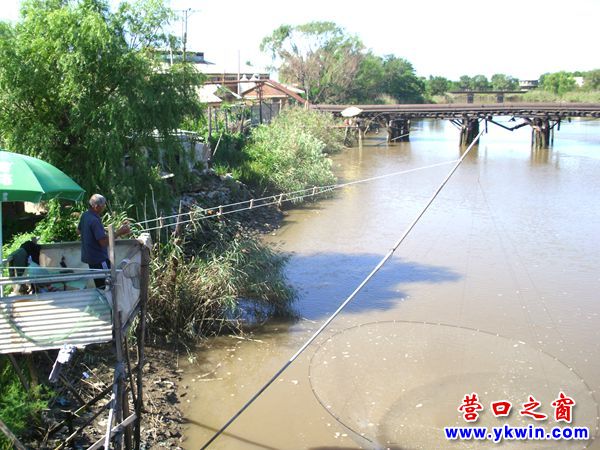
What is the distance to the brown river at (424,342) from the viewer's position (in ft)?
23.4

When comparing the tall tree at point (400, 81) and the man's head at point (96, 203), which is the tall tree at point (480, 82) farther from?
the man's head at point (96, 203)

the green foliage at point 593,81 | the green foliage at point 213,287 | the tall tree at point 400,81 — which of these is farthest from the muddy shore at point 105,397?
the green foliage at point 593,81

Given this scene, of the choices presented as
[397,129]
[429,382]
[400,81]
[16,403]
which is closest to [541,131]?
[397,129]

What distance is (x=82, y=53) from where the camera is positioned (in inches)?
365

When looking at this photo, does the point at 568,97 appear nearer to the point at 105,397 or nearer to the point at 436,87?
the point at 436,87

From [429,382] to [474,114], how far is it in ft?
94.0

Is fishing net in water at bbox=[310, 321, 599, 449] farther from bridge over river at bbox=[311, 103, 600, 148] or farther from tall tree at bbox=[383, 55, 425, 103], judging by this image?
tall tree at bbox=[383, 55, 425, 103]

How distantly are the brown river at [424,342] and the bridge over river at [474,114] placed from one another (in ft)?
49.2

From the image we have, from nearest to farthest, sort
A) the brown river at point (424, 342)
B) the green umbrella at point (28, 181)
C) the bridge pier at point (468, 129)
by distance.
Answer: the green umbrella at point (28, 181)
the brown river at point (424, 342)
the bridge pier at point (468, 129)

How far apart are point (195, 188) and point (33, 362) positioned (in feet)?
28.3

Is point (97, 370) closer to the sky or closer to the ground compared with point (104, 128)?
closer to the ground

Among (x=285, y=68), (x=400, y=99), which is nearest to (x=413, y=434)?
(x=285, y=68)

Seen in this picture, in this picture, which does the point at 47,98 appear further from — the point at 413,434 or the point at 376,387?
the point at 413,434

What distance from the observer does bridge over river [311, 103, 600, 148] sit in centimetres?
3194
